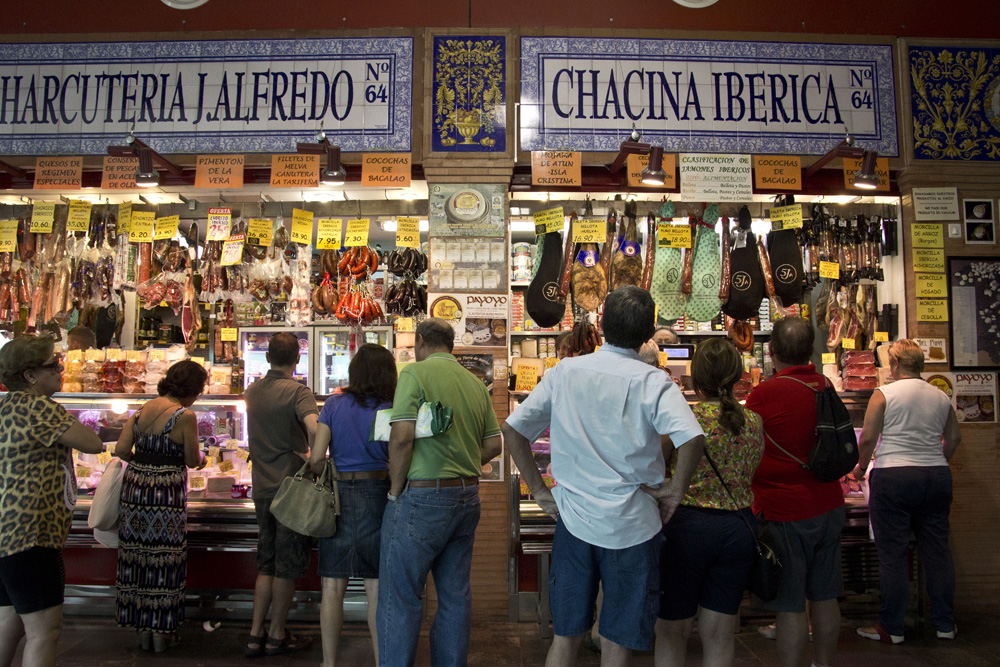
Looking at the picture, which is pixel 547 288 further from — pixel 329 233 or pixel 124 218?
pixel 124 218

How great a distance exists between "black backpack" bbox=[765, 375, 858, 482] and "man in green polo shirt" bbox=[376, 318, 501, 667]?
1540mm

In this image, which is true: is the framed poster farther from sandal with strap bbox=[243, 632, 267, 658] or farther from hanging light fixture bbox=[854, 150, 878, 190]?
sandal with strap bbox=[243, 632, 267, 658]

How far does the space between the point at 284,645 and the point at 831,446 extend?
337 cm

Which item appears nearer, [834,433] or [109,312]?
[834,433]

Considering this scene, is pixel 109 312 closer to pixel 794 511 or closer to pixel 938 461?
pixel 794 511

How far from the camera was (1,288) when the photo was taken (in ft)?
17.3

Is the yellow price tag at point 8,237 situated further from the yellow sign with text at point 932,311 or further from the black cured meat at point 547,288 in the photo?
the yellow sign with text at point 932,311

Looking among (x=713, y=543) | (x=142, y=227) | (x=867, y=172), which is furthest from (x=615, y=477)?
(x=142, y=227)

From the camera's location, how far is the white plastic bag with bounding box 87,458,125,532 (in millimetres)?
3922

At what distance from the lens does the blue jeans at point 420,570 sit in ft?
10.2

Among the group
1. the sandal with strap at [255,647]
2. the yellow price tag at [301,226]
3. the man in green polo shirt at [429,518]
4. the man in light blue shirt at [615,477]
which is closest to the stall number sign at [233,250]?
the yellow price tag at [301,226]

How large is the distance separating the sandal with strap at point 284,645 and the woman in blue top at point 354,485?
660 mm


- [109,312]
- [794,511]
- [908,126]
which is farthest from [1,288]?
[908,126]

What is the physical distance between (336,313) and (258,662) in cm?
247
